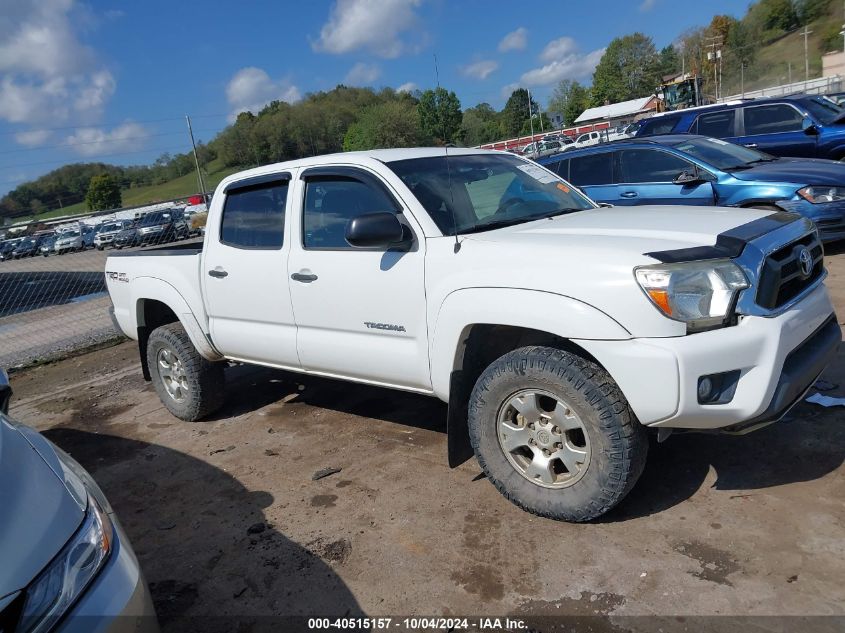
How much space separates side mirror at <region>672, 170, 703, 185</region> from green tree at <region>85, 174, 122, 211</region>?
3725 inches

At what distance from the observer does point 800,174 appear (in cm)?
738

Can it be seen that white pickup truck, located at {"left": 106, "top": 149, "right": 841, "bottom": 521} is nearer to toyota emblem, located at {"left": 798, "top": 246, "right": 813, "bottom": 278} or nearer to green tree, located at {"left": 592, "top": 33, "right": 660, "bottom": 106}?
toyota emblem, located at {"left": 798, "top": 246, "right": 813, "bottom": 278}

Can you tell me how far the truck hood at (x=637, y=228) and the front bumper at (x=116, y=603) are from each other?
2.13 metres

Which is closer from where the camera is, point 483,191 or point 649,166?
point 483,191

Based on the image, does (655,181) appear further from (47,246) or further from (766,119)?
(47,246)

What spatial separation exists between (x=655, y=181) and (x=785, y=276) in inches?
205

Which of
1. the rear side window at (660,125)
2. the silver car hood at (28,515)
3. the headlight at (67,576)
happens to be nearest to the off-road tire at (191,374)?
the silver car hood at (28,515)

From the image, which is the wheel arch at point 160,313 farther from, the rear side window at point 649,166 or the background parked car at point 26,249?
the background parked car at point 26,249

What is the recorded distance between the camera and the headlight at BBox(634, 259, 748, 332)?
2693 millimetres

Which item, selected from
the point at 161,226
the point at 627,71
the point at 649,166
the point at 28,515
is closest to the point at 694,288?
the point at 28,515

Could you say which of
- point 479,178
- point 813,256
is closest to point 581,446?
point 813,256

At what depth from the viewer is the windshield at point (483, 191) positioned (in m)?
3.67

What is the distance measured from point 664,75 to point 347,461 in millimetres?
115824

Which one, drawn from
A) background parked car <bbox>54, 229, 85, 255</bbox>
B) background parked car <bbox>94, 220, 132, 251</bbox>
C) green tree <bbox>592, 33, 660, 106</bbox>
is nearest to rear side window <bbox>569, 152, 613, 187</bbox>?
background parked car <bbox>94, 220, 132, 251</bbox>
